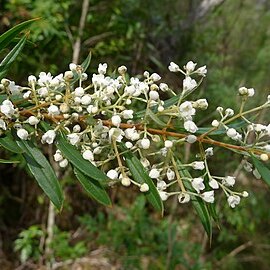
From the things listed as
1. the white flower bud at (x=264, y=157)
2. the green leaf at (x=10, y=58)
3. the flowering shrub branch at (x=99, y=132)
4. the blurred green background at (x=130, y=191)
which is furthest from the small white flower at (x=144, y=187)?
the blurred green background at (x=130, y=191)

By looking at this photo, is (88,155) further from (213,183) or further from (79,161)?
(213,183)

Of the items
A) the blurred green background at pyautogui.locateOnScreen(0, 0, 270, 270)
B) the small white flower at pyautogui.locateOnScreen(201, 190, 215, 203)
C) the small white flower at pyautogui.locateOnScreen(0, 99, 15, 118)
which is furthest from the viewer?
the blurred green background at pyautogui.locateOnScreen(0, 0, 270, 270)

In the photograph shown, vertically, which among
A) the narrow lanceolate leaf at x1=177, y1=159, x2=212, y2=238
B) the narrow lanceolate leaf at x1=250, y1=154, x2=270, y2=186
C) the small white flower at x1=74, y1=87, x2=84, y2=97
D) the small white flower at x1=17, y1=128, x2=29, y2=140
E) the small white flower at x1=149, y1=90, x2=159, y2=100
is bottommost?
the narrow lanceolate leaf at x1=177, y1=159, x2=212, y2=238

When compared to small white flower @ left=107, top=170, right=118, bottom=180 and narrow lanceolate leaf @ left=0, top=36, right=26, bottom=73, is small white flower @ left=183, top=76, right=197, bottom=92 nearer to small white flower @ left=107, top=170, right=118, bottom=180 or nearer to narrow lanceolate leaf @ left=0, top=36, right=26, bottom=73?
small white flower @ left=107, top=170, right=118, bottom=180

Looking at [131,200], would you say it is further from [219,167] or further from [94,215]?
[219,167]

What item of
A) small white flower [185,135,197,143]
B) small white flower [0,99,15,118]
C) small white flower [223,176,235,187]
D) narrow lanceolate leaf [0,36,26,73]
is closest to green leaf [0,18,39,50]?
narrow lanceolate leaf [0,36,26,73]

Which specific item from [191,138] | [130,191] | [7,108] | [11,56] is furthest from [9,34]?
[130,191]

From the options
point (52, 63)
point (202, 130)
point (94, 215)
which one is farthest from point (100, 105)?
point (94, 215)
